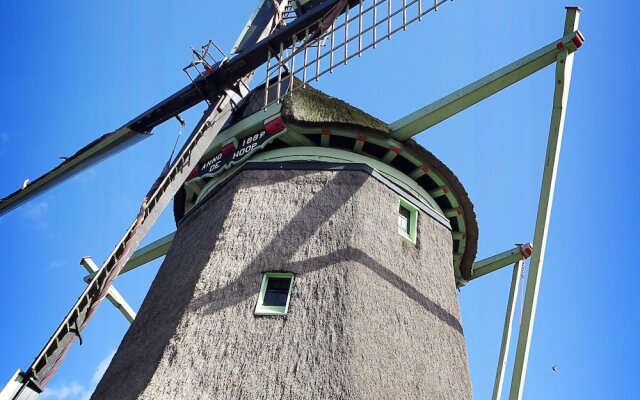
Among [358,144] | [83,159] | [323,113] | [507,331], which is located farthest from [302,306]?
[83,159]

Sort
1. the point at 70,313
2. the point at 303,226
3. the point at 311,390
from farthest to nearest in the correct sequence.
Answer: the point at 303,226 < the point at 70,313 < the point at 311,390

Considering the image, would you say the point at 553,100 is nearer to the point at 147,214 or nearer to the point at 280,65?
the point at 280,65

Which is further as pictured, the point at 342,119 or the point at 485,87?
the point at 342,119

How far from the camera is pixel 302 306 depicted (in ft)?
21.4

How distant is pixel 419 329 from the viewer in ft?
23.0

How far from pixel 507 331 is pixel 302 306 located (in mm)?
3912

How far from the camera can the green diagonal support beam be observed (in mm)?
7902

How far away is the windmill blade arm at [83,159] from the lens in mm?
11266

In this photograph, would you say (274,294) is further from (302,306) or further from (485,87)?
(485,87)

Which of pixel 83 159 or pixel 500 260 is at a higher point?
pixel 83 159

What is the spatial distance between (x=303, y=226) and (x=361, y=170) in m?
1.23

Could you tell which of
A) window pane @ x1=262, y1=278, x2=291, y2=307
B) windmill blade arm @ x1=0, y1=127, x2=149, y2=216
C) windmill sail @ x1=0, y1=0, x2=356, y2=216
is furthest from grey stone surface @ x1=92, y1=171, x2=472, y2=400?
windmill blade arm @ x1=0, y1=127, x2=149, y2=216

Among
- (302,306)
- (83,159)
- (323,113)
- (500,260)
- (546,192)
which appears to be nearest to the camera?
(302,306)

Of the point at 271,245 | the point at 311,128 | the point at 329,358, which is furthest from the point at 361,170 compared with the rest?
the point at 329,358
